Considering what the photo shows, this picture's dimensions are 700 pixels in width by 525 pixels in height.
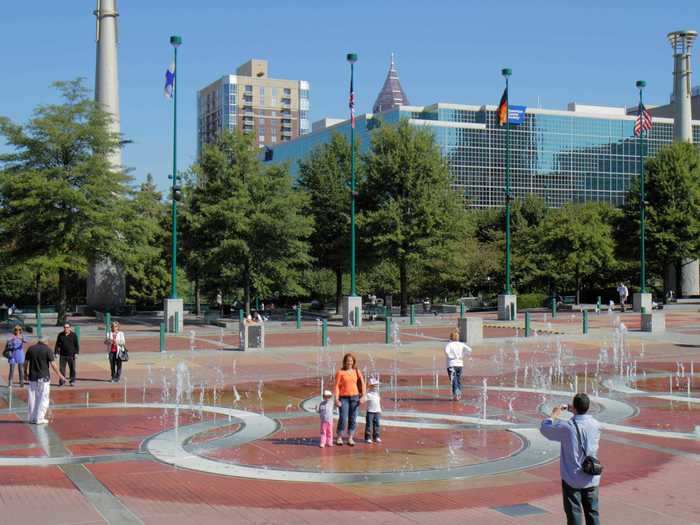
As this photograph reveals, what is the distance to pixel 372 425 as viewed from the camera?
40.1 ft

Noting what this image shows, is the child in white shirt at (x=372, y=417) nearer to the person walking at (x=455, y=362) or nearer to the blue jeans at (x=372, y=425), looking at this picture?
the blue jeans at (x=372, y=425)

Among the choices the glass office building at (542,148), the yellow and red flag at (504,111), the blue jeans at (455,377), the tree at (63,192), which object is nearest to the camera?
the blue jeans at (455,377)

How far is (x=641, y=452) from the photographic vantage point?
11.5 m

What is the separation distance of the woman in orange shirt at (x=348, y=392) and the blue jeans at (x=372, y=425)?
218 mm

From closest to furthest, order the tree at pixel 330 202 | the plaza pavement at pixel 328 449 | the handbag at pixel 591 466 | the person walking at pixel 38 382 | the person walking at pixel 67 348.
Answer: the handbag at pixel 591 466 < the plaza pavement at pixel 328 449 < the person walking at pixel 38 382 < the person walking at pixel 67 348 < the tree at pixel 330 202

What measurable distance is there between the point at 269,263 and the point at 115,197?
8122mm

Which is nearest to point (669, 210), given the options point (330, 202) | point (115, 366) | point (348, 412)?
point (330, 202)

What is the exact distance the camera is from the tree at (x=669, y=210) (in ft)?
175

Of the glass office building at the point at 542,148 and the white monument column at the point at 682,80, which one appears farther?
the glass office building at the point at 542,148

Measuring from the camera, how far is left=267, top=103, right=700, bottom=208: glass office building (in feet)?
417

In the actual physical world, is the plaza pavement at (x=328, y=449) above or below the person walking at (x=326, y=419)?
below

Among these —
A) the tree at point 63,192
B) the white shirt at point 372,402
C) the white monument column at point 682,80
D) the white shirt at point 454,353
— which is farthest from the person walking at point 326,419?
the white monument column at point 682,80

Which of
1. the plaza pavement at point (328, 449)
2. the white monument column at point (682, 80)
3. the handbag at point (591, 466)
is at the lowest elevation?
the plaza pavement at point (328, 449)

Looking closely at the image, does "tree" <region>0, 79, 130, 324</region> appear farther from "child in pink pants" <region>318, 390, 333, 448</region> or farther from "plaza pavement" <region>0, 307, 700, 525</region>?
"child in pink pants" <region>318, 390, 333, 448</region>
